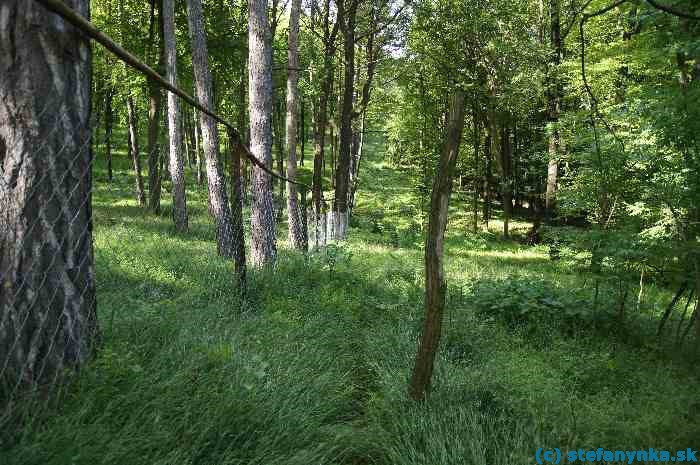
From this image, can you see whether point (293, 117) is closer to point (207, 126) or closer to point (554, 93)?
point (207, 126)

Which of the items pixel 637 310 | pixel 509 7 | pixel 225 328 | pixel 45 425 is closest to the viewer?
pixel 45 425

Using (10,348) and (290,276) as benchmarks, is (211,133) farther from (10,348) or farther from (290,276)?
(10,348)

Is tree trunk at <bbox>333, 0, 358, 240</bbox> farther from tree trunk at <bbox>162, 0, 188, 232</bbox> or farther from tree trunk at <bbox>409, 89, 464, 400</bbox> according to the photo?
tree trunk at <bbox>409, 89, 464, 400</bbox>

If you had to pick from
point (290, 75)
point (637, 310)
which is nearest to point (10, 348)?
point (637, 310)

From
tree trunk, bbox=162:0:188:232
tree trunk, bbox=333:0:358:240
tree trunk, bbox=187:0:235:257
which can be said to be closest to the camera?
tree trunk, bbox=187:0:235:257

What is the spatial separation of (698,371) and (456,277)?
5.40m

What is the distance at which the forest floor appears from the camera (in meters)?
2.34

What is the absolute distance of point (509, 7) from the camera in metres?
15.2

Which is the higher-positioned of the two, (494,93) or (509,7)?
(509,7)

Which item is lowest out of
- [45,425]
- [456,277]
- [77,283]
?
[456,277]

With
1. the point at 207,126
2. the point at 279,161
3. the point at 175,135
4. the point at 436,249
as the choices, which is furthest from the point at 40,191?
the point at 279,161

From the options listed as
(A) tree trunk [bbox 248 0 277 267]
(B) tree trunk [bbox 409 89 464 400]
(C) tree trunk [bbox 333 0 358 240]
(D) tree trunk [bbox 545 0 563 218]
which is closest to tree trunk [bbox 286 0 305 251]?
(C) tree trunk [bbox 333 0 358 240]

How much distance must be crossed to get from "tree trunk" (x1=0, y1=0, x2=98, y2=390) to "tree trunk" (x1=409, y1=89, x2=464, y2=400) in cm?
215

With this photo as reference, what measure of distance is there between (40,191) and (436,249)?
2.36 metres
